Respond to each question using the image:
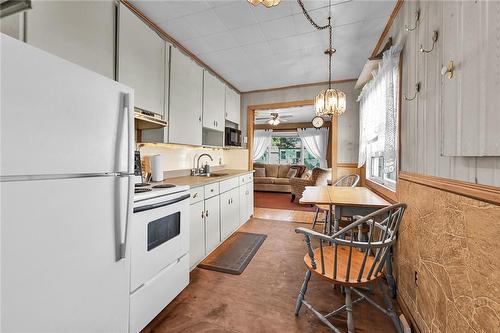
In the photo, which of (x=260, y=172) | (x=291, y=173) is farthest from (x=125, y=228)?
(x=260, y=172)

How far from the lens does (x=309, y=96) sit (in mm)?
4000

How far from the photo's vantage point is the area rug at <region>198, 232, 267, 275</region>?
2266 millimetres

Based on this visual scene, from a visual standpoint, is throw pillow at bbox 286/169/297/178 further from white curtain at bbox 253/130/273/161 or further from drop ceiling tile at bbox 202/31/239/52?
drop ceiling tile at bbox 202/31/239/52

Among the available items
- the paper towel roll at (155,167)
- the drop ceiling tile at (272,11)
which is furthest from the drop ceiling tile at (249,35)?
the paper towel roll at (155,167)

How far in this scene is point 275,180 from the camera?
7.12 meters

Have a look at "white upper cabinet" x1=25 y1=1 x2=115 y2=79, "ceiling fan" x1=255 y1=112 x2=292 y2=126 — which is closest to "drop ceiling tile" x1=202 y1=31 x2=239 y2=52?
"white upper cabinet" x1=25 y1=1 x2=115 y2=79

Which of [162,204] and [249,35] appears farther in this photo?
[249,35]

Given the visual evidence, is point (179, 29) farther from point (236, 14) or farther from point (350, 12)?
point (350, 12)

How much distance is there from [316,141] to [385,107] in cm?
628

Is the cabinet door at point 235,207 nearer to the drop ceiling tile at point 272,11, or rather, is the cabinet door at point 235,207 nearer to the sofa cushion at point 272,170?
the drop ceiling tile at point 272,11

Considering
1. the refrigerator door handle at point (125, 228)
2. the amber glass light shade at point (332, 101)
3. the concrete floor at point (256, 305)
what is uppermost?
the amber glass light shade at point (332, 101)

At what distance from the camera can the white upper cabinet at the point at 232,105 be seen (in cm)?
383

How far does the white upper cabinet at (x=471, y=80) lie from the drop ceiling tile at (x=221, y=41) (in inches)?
76.5

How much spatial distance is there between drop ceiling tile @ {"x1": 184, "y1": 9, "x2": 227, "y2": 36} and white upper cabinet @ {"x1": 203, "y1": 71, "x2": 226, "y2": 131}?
0.72 m
